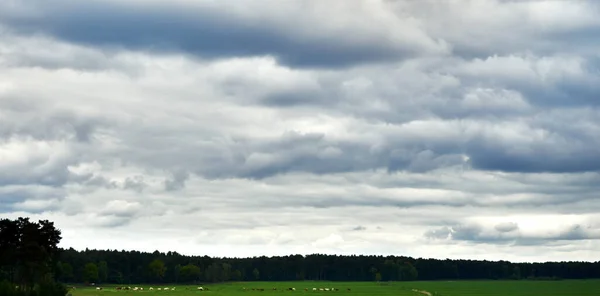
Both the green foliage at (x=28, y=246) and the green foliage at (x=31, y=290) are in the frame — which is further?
the green foliage at (x=28, y=246)

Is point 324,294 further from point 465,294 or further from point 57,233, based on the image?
point 57,233

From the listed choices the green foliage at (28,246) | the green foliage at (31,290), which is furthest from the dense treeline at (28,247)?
the green foliage at (31,290)

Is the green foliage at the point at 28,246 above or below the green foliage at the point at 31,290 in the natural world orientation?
above

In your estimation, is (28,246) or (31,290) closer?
(31,290)

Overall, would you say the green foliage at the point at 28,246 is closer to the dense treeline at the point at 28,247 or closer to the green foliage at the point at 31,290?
the dense treeline at the point at 28,247

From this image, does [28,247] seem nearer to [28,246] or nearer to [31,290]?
[28,246]

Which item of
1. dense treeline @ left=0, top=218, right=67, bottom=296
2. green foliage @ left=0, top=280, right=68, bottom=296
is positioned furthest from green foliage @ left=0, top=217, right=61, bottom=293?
green foliage @ left=0, top=280, right=68, bottom=296

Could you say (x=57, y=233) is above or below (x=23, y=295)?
above

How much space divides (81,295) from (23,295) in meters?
63.9

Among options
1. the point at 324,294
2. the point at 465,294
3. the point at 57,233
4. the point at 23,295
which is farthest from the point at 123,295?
the point at 23,295

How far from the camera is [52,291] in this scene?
110062mm

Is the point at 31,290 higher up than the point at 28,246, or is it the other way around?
the point at 28,246

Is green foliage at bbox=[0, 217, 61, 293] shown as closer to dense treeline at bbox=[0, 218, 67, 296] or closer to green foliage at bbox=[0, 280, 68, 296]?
dense treeline at bbox=[0, 218, 67, 296]

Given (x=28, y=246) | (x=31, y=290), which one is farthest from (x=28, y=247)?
(x=31, y=290)
